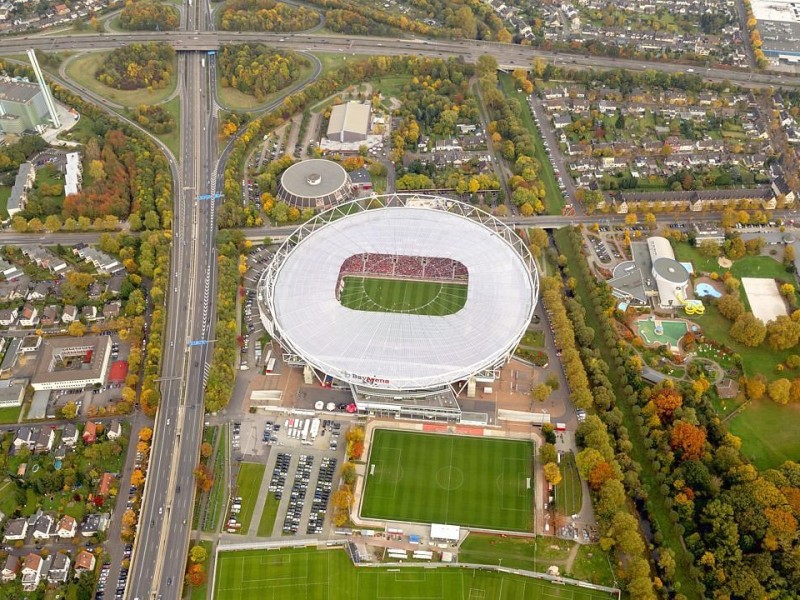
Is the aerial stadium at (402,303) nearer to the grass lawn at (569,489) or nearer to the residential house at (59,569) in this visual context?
the grass lawn at (569,489)

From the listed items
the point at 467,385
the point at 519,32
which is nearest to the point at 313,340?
the point at 467,385

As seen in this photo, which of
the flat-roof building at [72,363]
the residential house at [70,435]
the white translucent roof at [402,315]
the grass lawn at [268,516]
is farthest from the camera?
the flat-roof building at [72,363]

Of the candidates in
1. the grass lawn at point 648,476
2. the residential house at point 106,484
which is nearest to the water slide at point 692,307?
the grass lawn at point 648,476

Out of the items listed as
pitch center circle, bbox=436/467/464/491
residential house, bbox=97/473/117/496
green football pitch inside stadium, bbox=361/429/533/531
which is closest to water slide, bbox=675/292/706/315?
green football pitch inside stadium, bbox=361/429/533/531

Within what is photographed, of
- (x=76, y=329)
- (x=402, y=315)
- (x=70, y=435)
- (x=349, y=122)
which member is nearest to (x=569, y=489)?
(x=402, y=315)

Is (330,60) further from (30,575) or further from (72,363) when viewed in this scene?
(30,575)

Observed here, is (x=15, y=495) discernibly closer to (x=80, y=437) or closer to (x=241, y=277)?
(x=80, y=437)
